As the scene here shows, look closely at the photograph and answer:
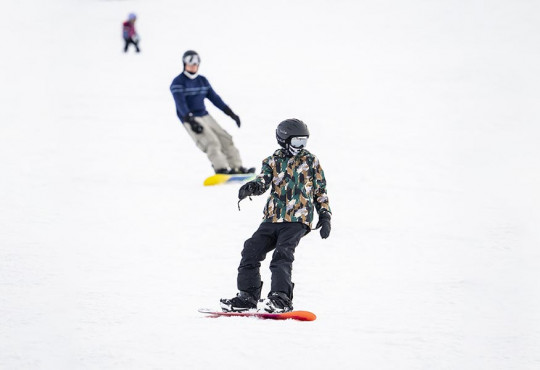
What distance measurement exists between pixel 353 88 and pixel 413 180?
7817 millimetres

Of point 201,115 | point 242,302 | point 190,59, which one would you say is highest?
point 190,59

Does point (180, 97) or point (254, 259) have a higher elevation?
point (180, 97)

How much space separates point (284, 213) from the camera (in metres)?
5.07

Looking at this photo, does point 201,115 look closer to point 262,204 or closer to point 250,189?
point 262,204

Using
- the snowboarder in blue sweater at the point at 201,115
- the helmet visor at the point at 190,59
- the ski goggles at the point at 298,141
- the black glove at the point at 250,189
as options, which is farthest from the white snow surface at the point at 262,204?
the helmet visor at the point at 190,59

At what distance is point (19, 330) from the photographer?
187 inches

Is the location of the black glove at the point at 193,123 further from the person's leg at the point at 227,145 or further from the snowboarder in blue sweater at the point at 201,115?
the person's leg at the point at 227,145

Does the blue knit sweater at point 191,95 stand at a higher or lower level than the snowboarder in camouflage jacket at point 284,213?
higher

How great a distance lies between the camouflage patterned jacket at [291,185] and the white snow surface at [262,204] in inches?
28.1

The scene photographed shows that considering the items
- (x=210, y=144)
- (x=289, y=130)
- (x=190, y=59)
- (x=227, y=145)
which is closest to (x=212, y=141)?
(x=210, y=144)

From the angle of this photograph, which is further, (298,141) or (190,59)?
(190,59)

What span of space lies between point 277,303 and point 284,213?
591 mm

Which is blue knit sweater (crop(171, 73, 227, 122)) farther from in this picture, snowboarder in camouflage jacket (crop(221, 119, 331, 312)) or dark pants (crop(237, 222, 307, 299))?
dark pants (crop(237, 222, 307, 299))

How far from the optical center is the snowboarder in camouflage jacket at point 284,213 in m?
5.02
